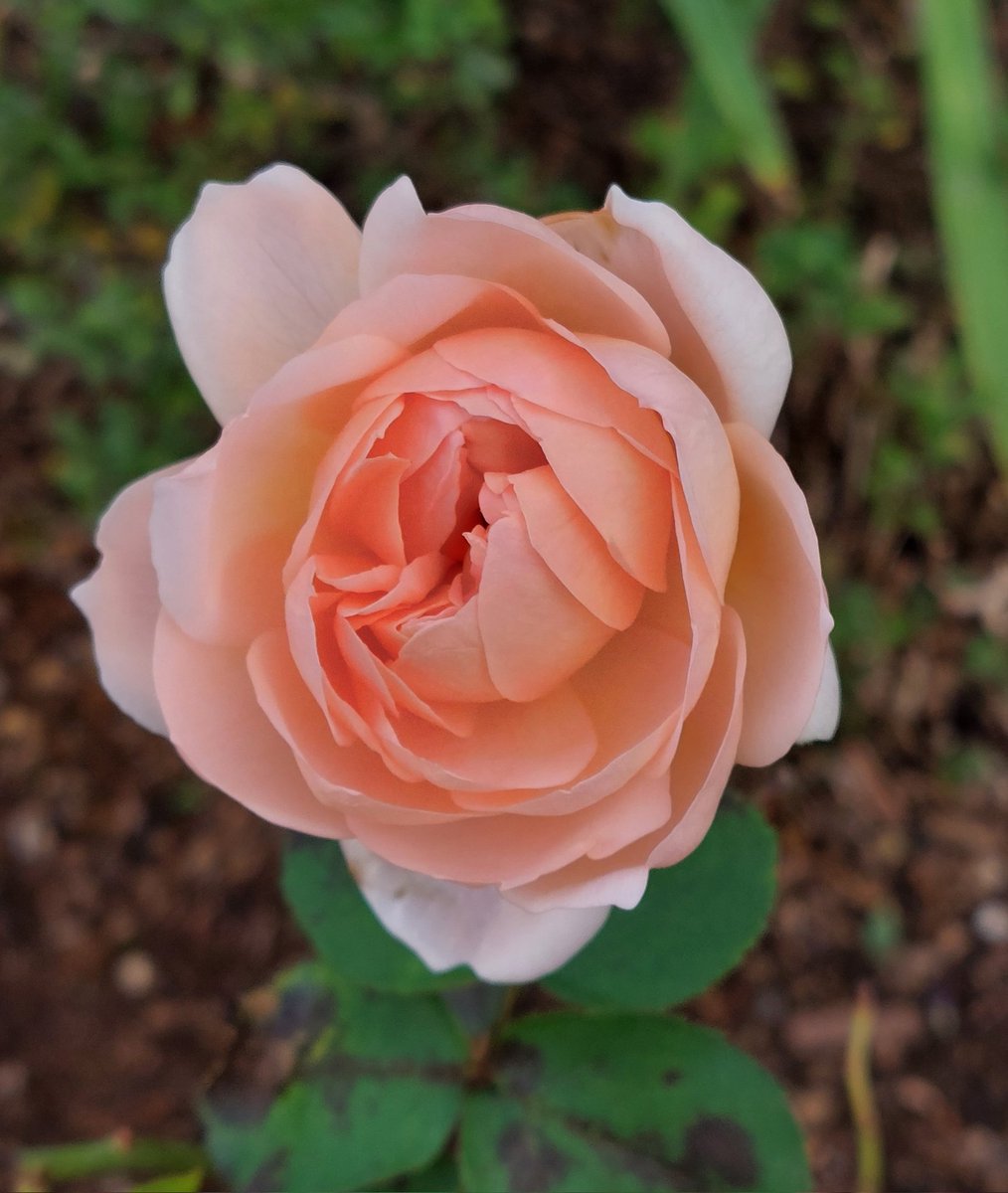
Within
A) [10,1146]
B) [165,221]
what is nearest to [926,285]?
[165,221]

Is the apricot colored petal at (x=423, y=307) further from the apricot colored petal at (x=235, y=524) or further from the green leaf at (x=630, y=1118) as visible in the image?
the green leaf at (x=630, y=1118)

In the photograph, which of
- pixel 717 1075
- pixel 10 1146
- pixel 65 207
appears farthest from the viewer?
pixel 65 207

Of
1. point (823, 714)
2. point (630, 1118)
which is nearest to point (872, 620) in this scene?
point (630, 1118)

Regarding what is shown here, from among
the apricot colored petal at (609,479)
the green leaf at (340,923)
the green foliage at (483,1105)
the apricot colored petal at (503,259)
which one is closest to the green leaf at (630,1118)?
the green foliage at (483,1105)

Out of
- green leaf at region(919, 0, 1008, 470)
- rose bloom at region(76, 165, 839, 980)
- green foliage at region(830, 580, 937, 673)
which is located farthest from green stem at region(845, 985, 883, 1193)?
rose bloom at region(76, 165, 839, 980)

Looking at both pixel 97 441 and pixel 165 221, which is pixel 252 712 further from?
pixel 165 221
